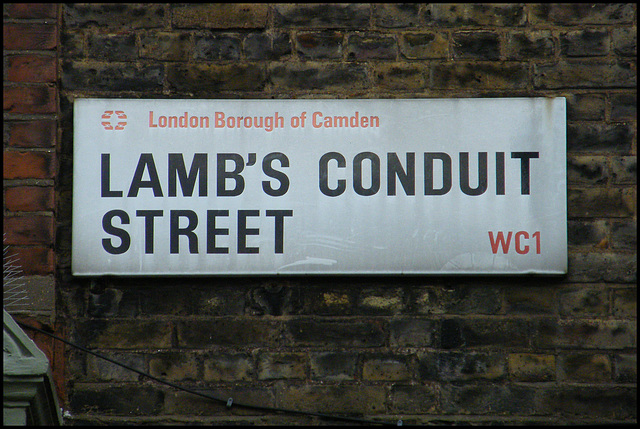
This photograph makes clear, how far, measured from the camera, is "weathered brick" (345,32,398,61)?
3.60m

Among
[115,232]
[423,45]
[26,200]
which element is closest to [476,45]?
[423,45]

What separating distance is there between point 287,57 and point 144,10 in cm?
78

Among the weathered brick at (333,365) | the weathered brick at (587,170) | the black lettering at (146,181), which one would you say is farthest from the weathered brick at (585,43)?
the black lettering at (146,181)

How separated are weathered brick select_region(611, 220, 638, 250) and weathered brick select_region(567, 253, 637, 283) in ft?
0.16

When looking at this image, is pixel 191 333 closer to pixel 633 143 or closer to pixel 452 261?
pixel 452 261

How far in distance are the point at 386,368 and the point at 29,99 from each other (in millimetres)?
2218

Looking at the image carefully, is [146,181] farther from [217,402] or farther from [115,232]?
[217,402]

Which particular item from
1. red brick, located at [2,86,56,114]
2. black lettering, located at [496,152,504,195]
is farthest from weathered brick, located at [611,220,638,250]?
red brick, located at [2,86,56,114]

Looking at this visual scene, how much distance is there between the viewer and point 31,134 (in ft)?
11.4

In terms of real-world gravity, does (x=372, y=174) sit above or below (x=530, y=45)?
below

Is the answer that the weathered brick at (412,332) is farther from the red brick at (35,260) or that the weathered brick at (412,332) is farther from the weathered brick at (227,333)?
the red brick at (35,260)

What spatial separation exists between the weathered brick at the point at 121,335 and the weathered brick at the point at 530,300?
169cm

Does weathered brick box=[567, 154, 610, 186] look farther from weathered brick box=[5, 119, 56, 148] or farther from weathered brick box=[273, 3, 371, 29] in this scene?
weathered brick box=[5, 119, 56, 148]

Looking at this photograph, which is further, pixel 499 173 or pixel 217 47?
pixel 217 47
